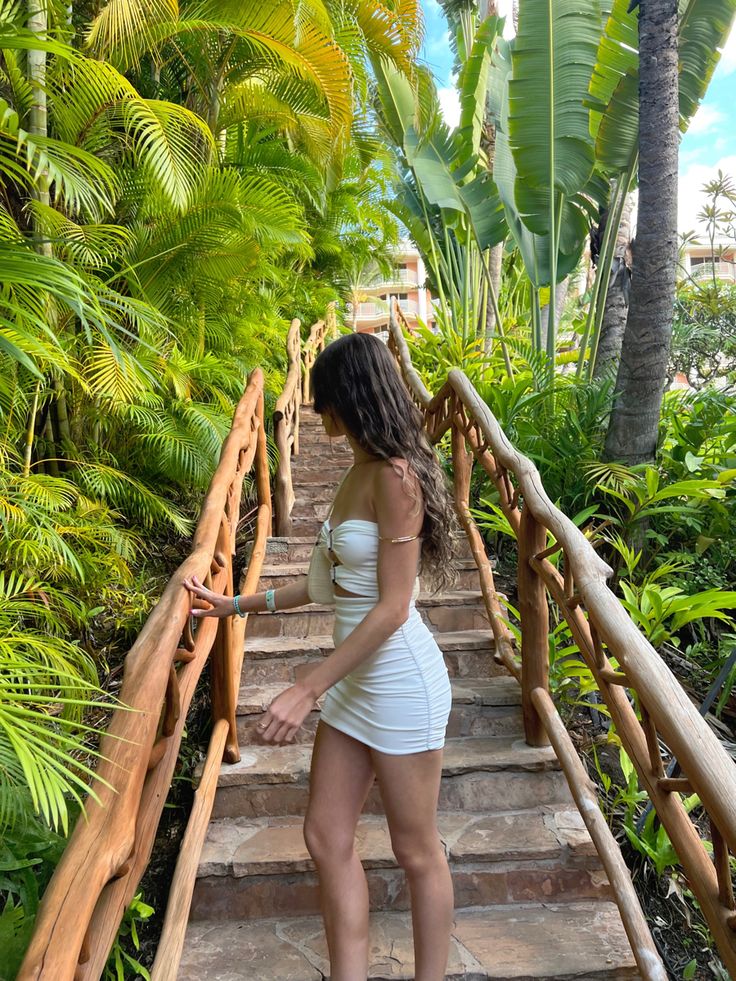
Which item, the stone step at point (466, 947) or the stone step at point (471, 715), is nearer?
the stone step at point (466, 947)

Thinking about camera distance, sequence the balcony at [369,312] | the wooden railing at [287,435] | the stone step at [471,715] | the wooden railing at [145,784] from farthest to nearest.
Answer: the balcony at [369,312], the wooden railing at [287,435], the stone step at [471,715], the wooden railing at [145,784]

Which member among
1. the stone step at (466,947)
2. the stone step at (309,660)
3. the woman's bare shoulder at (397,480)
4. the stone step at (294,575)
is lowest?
the stone step at (466,947)

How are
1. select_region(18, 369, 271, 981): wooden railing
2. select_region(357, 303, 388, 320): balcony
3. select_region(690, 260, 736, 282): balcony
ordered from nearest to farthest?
select_region(18, 369, 271, 981): wooden railing → select_region(690, 260, 736, 282): balcony → select_region(357, 303, 388, 320): balcony

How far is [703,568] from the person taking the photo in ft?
12.4

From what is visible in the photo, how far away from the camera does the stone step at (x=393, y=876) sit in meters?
2.24

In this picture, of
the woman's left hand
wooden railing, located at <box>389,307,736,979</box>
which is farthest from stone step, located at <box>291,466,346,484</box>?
the woman's left hand

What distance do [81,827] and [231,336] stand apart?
512 cm

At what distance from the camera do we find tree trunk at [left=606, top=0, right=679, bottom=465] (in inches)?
154

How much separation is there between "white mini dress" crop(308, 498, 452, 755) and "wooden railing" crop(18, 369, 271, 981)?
412mm

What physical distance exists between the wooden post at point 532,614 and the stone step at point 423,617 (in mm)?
780

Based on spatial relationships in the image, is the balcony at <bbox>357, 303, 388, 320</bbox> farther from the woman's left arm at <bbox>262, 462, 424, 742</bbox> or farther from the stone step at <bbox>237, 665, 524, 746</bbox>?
the woman's left arm at <bbox>262, 462, 424, 742</bbox>

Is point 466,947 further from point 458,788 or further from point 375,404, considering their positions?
point 375,404

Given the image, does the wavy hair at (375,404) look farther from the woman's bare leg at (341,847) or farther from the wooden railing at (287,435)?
the wooden railing at (287,435)

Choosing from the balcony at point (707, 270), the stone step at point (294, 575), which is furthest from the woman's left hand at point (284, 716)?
the balcony at point (707, 270)
